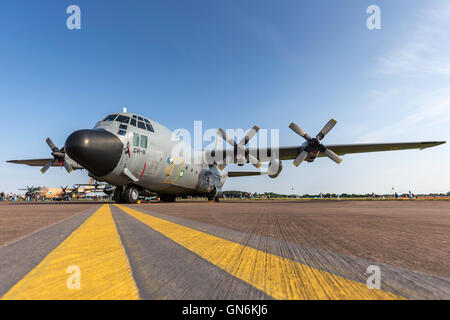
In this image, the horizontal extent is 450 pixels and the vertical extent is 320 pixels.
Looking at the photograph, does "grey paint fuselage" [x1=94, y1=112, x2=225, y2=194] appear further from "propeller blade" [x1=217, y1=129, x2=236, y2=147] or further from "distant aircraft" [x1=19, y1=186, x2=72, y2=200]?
"distant aircraft" [x1=19, y1=186, x2=72, y2=200]

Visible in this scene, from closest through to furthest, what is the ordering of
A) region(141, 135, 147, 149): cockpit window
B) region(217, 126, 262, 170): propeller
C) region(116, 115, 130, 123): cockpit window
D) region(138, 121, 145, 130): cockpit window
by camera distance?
region(116, 115, 130, 123): cockpit window → region(141, 135, 147, 149): cockpit window → region(138, 121, 145, 130): cockpit window → region(217, 126, 262, 170): propeller

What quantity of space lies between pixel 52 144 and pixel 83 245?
1725cm

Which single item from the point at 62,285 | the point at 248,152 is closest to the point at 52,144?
the point at 248,152

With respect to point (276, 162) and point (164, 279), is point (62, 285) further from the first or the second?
point (276, 162)

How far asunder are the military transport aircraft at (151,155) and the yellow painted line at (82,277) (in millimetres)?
8967

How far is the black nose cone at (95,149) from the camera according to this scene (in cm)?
922

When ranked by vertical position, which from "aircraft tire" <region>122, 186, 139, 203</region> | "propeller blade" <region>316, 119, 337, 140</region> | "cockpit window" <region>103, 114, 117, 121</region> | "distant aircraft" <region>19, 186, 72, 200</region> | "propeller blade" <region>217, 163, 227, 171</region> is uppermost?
"propeller blade" <region>316, 119, 337, 140</region>

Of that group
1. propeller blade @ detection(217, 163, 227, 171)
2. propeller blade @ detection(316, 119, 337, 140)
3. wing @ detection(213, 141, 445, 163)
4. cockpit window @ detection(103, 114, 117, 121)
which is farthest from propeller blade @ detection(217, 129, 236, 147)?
cockpit window @ detection(103, 114, 117, 121)

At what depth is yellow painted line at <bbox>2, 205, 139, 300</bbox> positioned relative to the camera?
93cm

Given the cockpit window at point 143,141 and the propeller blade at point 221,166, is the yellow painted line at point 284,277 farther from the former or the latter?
the propeller blade at point 221,166

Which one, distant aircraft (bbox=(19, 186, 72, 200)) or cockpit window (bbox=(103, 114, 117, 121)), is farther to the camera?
distant aircraft (bbox=(19, 186, 72, 200))

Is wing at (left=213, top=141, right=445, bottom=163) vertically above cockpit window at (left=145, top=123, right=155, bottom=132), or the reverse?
cockpit window at (left=145, top=123, right=155, bottom=132)

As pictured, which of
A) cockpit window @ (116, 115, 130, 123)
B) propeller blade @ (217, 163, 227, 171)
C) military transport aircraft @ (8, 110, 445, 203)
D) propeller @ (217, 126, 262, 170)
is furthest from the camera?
propeller blade @ (217, 163, 227, 171)

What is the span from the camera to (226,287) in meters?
1.02
